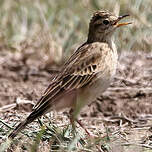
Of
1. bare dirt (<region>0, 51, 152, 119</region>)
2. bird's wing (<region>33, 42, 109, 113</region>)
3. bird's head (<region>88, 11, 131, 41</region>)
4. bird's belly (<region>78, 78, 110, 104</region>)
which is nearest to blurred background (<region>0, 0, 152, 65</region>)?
bare dirt (<region>0, 51, 152, 119</region>)

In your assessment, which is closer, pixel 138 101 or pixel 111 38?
pixel 111 38

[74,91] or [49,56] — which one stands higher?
[49,56]

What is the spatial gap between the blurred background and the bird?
1.77 metres

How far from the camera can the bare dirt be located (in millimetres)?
7091

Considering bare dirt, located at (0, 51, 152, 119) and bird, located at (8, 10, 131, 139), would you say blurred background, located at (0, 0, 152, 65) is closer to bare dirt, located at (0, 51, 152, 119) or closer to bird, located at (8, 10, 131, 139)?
bare dirt, located at (0, 51, 152, 119)

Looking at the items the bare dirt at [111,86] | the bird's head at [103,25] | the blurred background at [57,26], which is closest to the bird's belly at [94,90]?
the bird's head at [103,25]

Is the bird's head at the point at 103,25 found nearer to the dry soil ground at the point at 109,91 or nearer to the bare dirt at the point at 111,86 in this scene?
the dry soil ground at the point at 109,91

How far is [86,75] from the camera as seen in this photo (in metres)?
5.64

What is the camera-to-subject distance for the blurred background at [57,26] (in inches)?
320

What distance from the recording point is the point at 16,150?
191 inches

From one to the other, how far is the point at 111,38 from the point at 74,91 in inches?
29.8

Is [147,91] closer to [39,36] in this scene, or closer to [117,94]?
[117,94]

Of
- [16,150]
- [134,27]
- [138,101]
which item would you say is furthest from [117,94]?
[16,150]

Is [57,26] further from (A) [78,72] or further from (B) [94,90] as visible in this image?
(B) [94,90]
